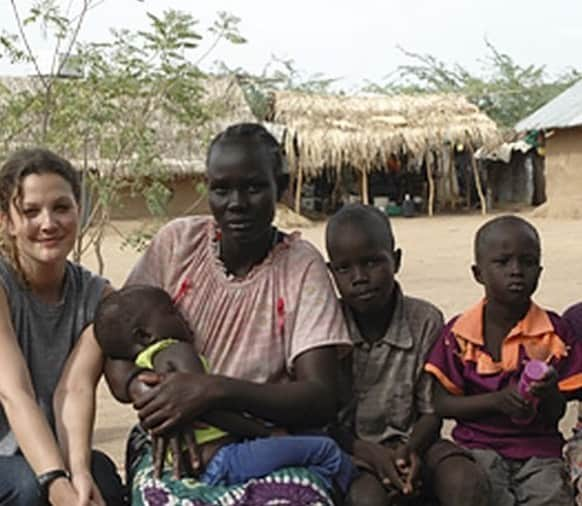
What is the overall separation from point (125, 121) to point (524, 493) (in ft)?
13.9

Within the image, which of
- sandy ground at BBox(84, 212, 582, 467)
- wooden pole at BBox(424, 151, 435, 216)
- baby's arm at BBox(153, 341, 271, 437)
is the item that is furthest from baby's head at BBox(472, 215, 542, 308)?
wooden pole at BBox(424, 151, 435, 216)

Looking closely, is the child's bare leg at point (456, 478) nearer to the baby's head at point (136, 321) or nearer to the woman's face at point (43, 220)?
the baby's head at point (136, 321)

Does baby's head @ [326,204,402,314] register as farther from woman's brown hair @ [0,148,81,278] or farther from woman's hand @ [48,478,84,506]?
woman's hand @ [48,478,84,506]

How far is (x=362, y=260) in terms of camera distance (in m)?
2.87

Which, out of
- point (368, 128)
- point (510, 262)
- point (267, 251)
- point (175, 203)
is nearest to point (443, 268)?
point (510, 262)

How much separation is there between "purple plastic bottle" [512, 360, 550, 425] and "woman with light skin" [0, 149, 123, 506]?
116 centimetres

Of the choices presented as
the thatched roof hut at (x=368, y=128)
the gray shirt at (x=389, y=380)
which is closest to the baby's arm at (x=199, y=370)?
the gray shirt at (x=389, y=380)

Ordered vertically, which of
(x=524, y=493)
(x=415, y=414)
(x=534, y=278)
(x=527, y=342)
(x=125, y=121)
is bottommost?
(x=524, y=493)

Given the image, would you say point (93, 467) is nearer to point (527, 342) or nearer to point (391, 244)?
point (391, 244)

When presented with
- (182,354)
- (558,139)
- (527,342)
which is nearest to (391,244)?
(527,342)

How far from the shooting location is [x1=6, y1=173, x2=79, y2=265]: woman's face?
278 cm

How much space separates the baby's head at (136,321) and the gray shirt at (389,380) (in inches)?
20.7

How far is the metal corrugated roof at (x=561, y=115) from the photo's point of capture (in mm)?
19906

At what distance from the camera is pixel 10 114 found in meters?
5.96
